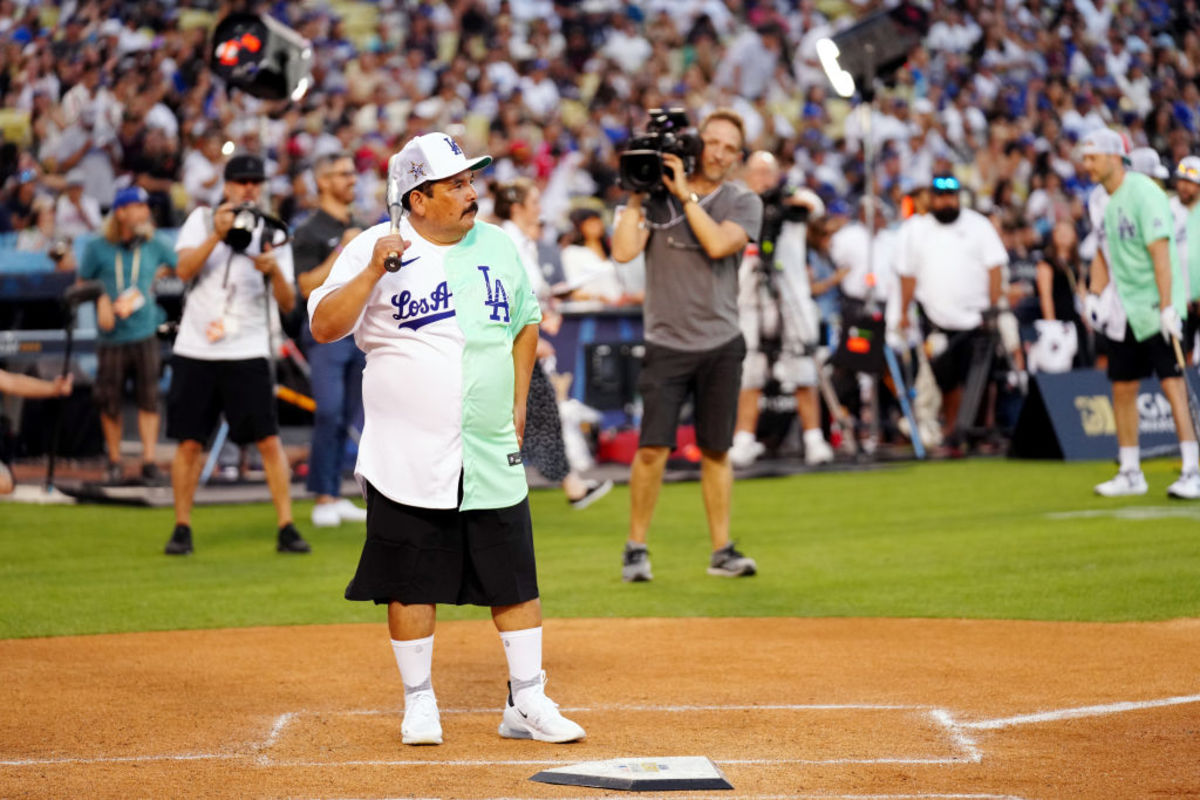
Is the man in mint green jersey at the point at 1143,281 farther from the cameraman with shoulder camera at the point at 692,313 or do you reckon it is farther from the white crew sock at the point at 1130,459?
the cameraman with shoulder camera at the point at 692,313

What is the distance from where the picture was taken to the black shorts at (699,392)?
27.9 ft

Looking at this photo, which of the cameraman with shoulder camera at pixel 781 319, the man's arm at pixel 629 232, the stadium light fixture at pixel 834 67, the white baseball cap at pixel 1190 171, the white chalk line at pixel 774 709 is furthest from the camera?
the stadium light fixture at pixel 834 67

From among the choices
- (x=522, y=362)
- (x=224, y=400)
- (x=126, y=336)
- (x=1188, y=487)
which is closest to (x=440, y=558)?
(x=522, y=362)

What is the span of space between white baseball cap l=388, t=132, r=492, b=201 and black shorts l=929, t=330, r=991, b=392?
11214mm

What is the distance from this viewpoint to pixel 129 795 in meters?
4.54

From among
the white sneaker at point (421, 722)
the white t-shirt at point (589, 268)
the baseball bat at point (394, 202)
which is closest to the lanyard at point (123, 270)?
the white t-shirt at point (589, 268)

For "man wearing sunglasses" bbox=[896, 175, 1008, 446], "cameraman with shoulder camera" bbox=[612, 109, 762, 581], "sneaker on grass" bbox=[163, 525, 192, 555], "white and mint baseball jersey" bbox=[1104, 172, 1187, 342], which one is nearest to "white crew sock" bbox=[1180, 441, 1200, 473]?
"white and mint baseball jersey" bbox=[1104, 172, 1187, 342]

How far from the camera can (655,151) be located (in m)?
8.33

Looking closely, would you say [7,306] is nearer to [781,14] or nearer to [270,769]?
[270,769]

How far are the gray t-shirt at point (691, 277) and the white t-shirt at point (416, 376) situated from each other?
3.29 metres

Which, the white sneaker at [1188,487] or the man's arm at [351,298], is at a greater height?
the man's arm at [351,298]

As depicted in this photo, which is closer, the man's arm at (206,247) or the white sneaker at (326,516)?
the man's arm at (206,247)

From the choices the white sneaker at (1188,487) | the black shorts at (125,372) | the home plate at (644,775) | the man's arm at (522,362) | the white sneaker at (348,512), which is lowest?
the white sneaker at (348,512)

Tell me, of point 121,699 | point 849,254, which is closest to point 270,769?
point 121,699
